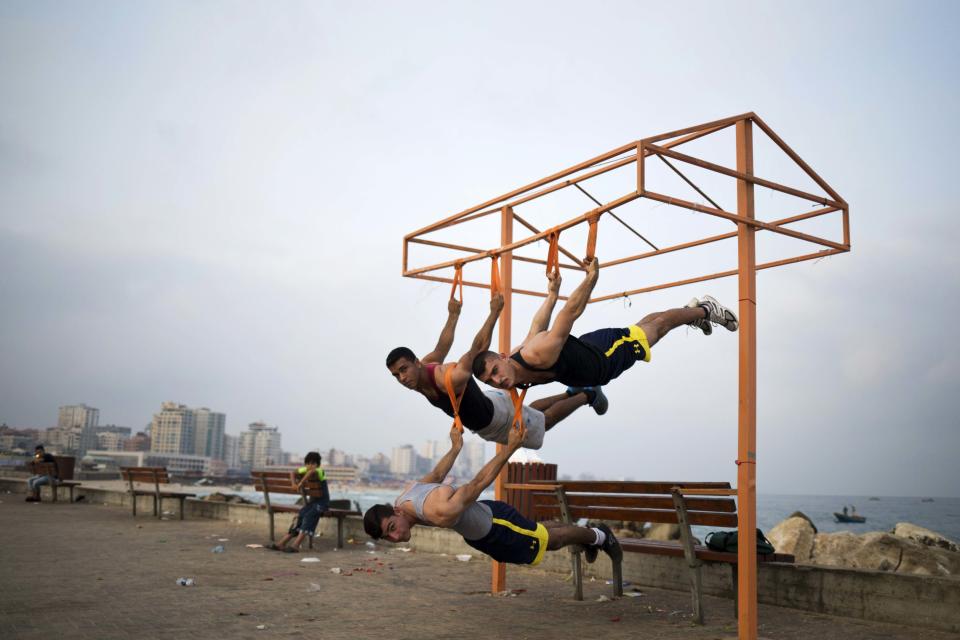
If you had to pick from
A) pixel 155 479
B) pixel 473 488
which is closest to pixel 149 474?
pixel 155 479

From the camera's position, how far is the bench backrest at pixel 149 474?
14250 mm

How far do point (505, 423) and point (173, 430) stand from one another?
199 meters

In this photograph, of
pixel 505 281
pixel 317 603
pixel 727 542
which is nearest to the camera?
pixel 727 542

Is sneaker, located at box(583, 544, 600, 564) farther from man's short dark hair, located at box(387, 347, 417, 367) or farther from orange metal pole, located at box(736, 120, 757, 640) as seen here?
man's short dark hair, located at box(387, 347, 417, 367)

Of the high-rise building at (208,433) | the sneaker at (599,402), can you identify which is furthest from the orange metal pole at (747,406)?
the high-rise building at (208,433)

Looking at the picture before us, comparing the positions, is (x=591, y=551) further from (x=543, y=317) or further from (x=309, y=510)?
(x=309, y=510)

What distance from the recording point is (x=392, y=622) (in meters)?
5.66

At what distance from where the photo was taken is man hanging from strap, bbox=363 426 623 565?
5.20 metres

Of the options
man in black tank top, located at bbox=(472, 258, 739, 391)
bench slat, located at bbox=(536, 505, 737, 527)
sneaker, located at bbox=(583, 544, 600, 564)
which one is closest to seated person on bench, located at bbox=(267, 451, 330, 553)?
bench slat, located at bbox=(536, 505, 737, 527)

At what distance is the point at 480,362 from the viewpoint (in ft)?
18.2

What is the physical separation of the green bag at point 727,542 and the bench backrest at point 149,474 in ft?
36.1

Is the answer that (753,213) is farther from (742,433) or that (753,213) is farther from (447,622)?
(447,622)

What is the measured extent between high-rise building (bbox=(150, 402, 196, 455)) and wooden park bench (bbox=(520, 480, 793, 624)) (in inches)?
7451

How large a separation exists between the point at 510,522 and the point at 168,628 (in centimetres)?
245
